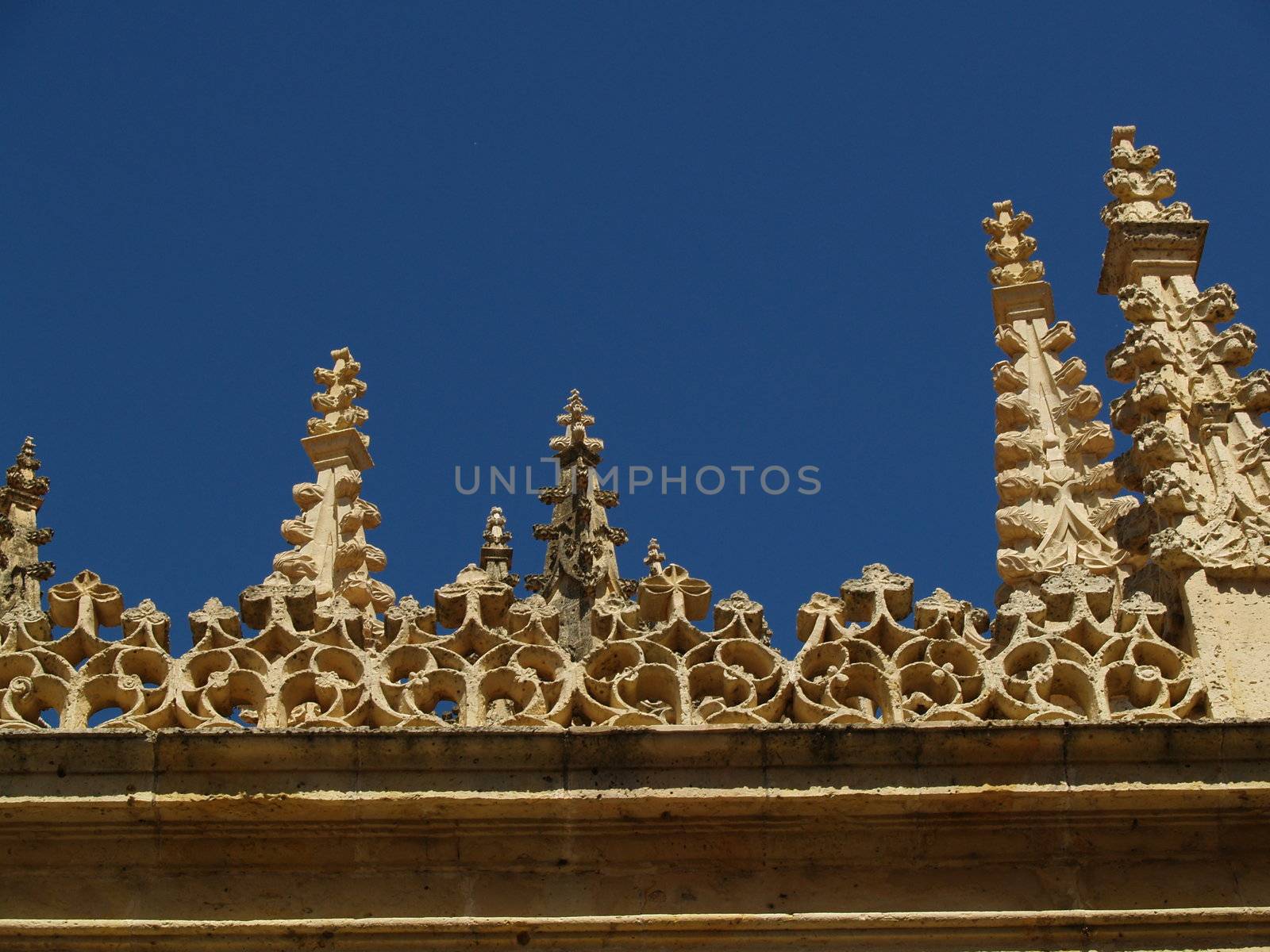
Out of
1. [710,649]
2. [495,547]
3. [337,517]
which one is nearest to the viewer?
[710,649]

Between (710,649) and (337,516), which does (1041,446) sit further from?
(337,516)

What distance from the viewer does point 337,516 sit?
1244 centimetres

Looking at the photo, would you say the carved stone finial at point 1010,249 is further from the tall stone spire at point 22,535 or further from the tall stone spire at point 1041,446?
the tall stone spire at point 22,535

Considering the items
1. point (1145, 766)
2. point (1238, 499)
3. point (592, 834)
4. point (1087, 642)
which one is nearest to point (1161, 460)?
point (1238, 499)

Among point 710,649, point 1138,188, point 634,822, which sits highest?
point 1138,188

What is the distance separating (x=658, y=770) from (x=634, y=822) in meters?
0.24

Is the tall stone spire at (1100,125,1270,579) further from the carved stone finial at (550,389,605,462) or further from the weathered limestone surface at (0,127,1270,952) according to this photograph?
the carved stone finial at (550,389,605,462)

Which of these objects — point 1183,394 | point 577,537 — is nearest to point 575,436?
point 577,537

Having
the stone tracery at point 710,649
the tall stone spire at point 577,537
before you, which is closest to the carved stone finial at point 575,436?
the tall stone spire at point 577,537

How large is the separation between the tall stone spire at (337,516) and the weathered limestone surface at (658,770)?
2170 mm

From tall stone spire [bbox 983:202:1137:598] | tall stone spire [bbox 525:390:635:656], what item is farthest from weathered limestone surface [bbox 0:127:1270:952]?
tall stone spire [bbox 525:390:635:656]

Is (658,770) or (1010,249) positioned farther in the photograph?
(1010,249)

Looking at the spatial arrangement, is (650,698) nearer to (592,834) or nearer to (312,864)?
(592,834)

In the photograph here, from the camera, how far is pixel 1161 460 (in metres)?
10.3
